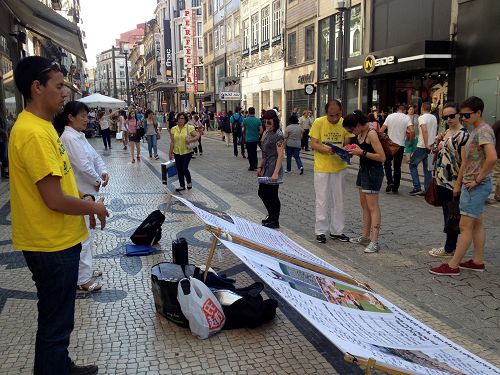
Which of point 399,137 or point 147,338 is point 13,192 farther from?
point 399,137

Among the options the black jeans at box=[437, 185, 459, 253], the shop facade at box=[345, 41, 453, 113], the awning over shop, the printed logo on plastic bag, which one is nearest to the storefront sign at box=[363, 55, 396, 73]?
the shop facade at box=[345, 41, 453, 113]

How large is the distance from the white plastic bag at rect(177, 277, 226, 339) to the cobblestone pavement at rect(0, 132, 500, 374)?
0.30 ft

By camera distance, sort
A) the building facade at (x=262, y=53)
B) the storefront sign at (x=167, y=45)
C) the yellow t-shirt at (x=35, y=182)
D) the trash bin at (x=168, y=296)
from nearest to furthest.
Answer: the yellow t-shirt at (x=35, y=182) < the trash bin at (x=168, y=296) < the building facade at (x=262, y=53) < the storefront sign at (x=167, y=45)

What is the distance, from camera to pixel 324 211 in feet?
19.9

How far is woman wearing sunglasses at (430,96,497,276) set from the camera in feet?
14.6

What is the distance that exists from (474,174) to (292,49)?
24.6 m

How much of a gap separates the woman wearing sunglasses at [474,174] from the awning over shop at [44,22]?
8625mm

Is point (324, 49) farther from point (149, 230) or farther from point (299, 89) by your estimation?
point (149, 230)

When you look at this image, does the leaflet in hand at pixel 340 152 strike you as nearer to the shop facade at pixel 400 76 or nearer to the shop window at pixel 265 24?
the shop facade at pixel 400 76

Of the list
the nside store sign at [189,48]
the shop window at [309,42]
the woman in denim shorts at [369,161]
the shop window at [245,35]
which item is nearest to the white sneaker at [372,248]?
the woman in denim shorts at [369,161]

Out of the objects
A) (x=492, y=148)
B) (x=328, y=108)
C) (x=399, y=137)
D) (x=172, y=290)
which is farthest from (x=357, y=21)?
(x=172, y=290)

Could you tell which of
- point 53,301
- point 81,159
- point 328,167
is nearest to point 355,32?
point 328,167

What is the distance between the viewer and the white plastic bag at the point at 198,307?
3441 millimetres

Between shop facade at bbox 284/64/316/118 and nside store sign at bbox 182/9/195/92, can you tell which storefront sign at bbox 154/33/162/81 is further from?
shop facade at bbox 284/64/316/118
